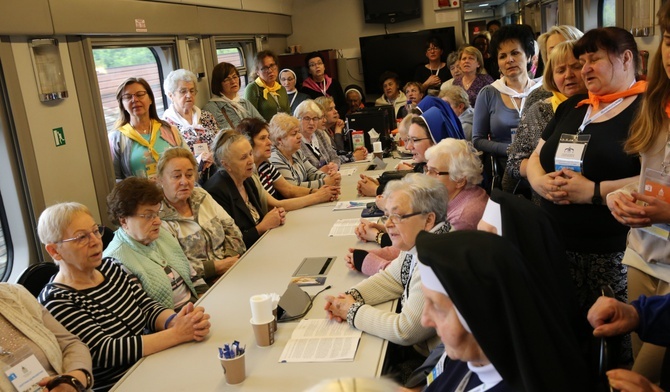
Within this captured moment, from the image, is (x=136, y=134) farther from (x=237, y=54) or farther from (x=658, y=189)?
(x=237, y=54)

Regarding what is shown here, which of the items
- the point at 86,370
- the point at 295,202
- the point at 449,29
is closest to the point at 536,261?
the point at 86,370

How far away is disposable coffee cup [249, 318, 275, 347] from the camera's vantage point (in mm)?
2432

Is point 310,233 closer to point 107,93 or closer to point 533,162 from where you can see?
point 533,162

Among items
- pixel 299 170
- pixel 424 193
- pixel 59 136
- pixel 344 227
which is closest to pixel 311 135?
pixel 299 170

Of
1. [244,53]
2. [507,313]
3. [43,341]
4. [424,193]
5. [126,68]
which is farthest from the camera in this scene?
[244,53]

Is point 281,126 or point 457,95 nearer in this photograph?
point 281,126

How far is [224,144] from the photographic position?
4.25m

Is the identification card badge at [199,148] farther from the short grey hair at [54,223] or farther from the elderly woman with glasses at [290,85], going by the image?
the elderly woman with glasses at [290,85]

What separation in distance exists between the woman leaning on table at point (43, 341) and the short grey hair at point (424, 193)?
4.84 feet

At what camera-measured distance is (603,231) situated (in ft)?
8.59

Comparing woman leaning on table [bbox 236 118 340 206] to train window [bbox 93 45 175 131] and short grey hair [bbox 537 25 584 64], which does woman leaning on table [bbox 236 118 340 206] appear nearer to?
train window [bbox 93 45 175 131]

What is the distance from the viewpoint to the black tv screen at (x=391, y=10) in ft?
33.3

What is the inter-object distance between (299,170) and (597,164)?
3.28 metres

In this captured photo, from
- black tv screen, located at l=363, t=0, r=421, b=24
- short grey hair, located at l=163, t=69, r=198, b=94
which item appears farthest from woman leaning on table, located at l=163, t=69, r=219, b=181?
black tv screen, located at l=363, t=0, r=421, b=24
